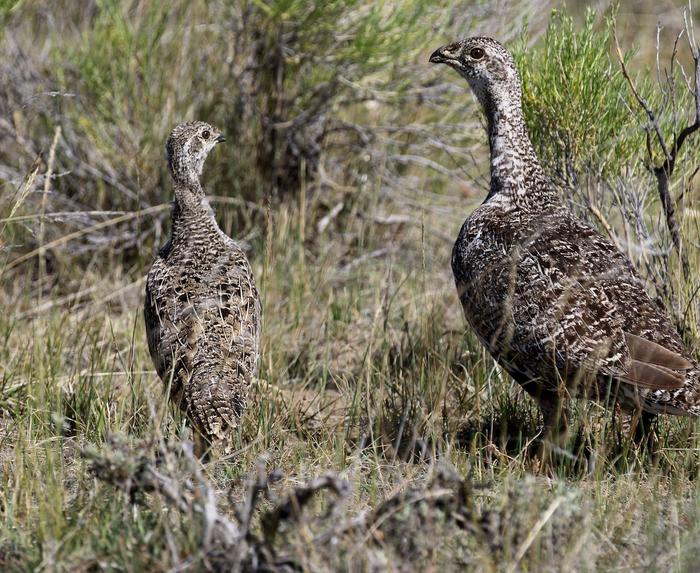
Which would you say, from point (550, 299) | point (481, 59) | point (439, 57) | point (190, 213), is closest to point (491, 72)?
point (481, 59)

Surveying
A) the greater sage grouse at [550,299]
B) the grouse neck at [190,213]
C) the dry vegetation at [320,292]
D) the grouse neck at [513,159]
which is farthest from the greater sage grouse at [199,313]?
the grouse neck at [513,159]

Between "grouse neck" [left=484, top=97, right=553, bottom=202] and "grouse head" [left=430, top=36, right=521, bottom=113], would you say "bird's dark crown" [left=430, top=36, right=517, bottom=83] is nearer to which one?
"grouse head" [left=430, top=36, right=521, bottom=113]

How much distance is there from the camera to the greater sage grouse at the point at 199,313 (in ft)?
14.7

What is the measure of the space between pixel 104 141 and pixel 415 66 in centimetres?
248

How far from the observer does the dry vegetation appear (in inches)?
127

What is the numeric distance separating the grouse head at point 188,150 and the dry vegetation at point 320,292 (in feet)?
2.36

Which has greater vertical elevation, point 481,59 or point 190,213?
point 481,59

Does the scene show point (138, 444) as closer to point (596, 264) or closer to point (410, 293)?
point (596, 264)

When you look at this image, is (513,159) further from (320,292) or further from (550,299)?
(320,292)

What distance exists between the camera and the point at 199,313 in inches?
193

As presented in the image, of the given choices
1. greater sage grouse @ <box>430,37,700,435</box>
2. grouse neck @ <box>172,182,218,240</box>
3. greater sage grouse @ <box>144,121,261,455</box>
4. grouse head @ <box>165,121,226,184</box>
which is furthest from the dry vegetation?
grouse head @ <box>165,121,226,184</box>

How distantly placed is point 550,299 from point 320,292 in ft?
8.92

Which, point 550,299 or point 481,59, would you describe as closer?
point 550,299

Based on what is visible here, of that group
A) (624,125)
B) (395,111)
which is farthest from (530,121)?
(395,111)
